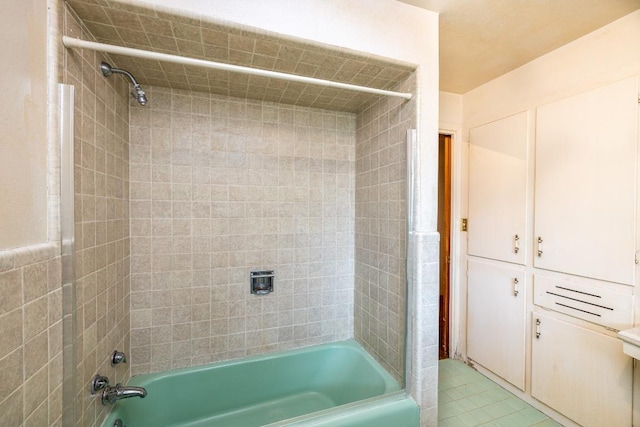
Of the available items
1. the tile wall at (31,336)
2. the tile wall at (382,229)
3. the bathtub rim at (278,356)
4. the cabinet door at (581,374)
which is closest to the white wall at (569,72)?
the tile wall at (382,229)

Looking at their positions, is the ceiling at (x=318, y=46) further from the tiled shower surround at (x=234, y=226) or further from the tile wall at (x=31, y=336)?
the tile wall at (x=31, y=336)

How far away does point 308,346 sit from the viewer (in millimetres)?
1998

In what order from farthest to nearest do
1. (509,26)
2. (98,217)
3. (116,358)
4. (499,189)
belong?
(499,189) < (509,26) < (116,358) < (98,217)

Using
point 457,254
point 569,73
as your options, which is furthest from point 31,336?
point 569,73

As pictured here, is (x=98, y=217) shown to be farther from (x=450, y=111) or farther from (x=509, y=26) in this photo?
(x=450, y=111)

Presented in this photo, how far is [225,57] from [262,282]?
1.39 metres

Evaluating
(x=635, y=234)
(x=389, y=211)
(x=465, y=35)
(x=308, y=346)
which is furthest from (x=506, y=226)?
(x=308, y=346)

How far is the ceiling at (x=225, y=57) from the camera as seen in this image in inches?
42.6

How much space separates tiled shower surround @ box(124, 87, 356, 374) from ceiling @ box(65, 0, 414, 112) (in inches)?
6.5

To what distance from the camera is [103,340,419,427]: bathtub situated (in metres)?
1.38

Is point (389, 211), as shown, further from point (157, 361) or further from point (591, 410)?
point (157, 361)

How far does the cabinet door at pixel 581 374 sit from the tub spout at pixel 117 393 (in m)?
2.41

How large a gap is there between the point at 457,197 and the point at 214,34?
2205mm

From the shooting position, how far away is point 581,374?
1.55 meters
